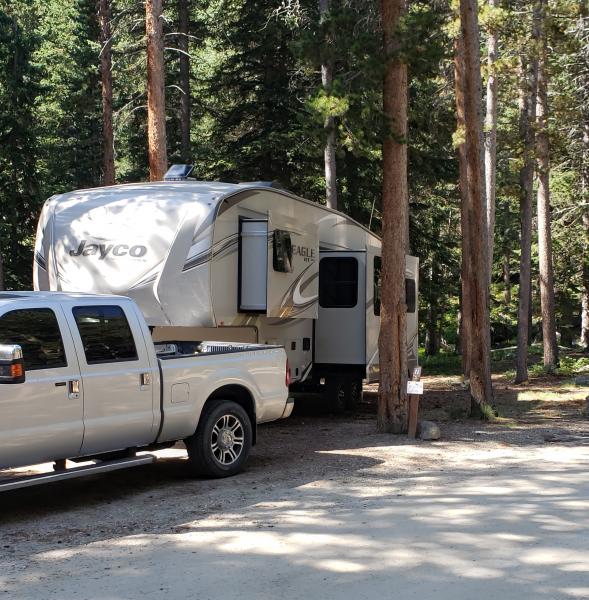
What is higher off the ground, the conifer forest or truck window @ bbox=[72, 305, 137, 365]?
the conifer forest

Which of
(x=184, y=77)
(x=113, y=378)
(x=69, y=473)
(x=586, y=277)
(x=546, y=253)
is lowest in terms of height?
(x=69, y=473)

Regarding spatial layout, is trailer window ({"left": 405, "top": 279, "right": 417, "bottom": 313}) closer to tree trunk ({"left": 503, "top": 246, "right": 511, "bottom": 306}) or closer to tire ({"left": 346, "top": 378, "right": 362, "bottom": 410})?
tire ({"left": 346, "top": 378, "right": 362, "bottom": 410})

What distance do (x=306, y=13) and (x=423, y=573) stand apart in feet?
68.5

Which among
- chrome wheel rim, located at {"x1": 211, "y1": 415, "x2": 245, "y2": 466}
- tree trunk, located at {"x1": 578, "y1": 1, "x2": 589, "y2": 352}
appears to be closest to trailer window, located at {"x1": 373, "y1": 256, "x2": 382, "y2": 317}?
chrome wheel rim, located at {"x1": 211, "y1": 415, "x2": 245, "y2": 466}

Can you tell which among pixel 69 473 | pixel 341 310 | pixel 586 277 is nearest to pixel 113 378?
pixel 69 473

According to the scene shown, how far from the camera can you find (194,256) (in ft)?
42.2

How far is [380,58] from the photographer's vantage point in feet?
43.5

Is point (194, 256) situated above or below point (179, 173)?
below

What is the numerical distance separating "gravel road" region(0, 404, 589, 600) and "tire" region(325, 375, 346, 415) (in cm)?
499

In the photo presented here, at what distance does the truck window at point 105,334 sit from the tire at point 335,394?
26.9ft

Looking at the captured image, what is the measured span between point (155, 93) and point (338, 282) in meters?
5.47

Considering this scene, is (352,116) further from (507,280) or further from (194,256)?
(507,280)

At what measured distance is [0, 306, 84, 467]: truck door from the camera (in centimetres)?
A: 796

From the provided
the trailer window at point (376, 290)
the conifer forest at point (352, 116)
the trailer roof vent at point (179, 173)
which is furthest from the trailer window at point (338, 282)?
the trailer roof vent at point (179, 173)
